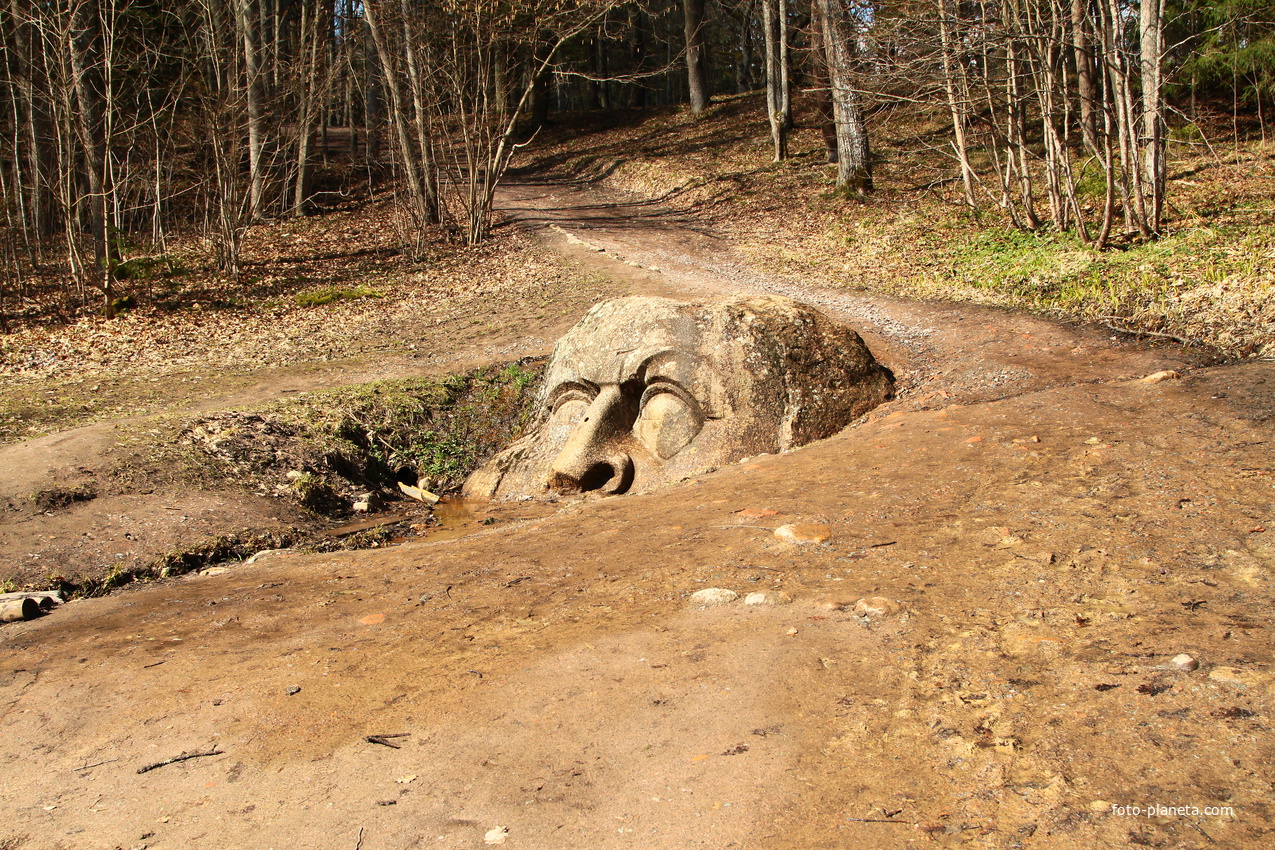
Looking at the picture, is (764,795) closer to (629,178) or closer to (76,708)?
(76,708)

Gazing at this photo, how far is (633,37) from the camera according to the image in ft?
115

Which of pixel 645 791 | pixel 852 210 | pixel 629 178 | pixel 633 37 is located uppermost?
pixel 633 37

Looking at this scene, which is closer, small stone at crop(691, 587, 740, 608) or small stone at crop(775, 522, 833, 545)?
small stone at crop(691, 587, 740, 608)

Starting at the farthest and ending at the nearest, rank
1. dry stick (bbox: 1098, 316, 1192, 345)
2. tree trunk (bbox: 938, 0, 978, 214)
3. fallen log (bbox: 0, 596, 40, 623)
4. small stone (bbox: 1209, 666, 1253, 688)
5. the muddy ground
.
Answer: tree trunk (bbox: 938, 0, 978, 214), dry stick (bbox: 1098, 316, 1192, 345), fallen log (bbox: 0, 596, 40, 623), small stone (bbox: 1209, 666, 1253, 688), the muddy ground

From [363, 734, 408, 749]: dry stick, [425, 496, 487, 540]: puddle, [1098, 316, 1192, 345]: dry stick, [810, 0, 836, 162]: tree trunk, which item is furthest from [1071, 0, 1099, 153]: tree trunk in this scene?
[363, 734, 408, 749]: dry stick

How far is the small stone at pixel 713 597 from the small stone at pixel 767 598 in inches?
2.9

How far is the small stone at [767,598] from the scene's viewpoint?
3.92m

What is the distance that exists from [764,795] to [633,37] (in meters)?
36.5

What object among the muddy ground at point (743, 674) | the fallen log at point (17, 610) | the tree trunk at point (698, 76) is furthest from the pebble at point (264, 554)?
the tree trunk at point (698, 76)

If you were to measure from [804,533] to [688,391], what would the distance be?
8.33 ft

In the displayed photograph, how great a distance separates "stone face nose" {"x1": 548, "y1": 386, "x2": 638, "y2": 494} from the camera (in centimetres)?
712

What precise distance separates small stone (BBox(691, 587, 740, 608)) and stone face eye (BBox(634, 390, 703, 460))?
302cm

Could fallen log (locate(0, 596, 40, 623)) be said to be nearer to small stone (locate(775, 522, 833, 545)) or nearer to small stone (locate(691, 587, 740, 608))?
small stone (locate(691, 587, 740, 608))

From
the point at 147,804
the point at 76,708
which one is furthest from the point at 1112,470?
the point at 76,708
